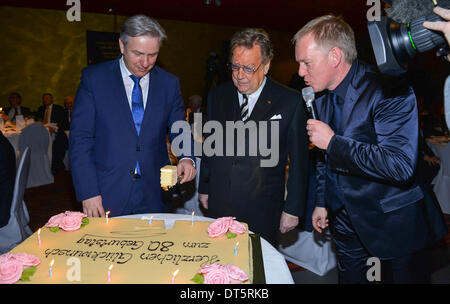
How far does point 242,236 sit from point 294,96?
1090 millimetres

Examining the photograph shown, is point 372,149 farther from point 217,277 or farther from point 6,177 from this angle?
point 6,177

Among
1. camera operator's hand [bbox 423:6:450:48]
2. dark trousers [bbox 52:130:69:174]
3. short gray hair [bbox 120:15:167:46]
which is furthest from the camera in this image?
dark trousers [bbox 52:130:69:174]

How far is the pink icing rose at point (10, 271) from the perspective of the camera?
1.16 m

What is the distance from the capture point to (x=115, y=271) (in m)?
1.25

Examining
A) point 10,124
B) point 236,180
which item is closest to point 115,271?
point 236,180

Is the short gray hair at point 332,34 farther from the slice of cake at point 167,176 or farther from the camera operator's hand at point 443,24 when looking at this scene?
the slice of cake at point 167,176

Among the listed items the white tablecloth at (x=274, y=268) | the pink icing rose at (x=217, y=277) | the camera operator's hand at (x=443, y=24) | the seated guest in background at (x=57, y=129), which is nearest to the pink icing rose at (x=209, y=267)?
the pink icing rose at (x=217, y=277)

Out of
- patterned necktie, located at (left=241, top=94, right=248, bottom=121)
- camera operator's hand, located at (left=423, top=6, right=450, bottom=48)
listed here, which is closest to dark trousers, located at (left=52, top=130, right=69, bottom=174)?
patterned necktie, located at (left=241, top=94, right=248, bottom=121)

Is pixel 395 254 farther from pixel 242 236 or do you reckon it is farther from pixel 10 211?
pixel 10 211

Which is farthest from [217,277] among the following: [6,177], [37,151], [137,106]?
[37,151]

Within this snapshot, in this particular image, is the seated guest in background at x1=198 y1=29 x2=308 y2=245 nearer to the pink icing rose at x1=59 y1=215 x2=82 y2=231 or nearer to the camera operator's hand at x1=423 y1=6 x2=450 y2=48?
the pink icing rose at x1=59 y1=215 x2=82 y2=231

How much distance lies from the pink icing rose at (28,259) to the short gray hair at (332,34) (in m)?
1.54

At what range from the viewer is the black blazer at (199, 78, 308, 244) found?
2244 mm

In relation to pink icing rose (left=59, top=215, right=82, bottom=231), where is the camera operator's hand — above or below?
above
